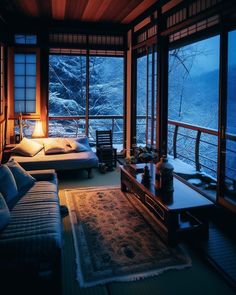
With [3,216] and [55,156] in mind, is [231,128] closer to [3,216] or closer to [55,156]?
[3,216]

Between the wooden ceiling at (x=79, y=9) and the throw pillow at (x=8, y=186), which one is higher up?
the wooden ceiling at (x=79, y=9)

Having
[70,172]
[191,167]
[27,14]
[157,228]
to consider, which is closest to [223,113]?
[157,228]

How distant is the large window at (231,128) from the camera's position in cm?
332

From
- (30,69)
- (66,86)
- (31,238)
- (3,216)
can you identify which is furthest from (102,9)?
(66,86)

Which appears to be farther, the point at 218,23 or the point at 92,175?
the point at 92,175

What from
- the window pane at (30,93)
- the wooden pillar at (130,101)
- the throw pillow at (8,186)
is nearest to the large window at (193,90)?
the wooden pillar at (130,101)

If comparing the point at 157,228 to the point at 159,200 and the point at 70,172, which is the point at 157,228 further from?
the point at 70,172

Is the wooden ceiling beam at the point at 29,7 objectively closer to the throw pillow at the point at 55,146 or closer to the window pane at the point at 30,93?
the window pane at the point at 30,93

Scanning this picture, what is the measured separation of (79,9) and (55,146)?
2.42 meters

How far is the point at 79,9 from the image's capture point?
5.58 m

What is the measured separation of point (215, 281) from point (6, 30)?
18.2 ft

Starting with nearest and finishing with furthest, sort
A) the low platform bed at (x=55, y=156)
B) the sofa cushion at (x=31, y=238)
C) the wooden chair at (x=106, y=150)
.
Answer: the sofa cushion at (x=31, y=238), the low platform bed at (x=55, y=156), the wooden chair at (x=106, y=150)

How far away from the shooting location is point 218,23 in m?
3.64

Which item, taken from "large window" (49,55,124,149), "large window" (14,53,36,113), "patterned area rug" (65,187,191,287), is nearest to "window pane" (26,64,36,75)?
"large window" (14,53,36,113)
